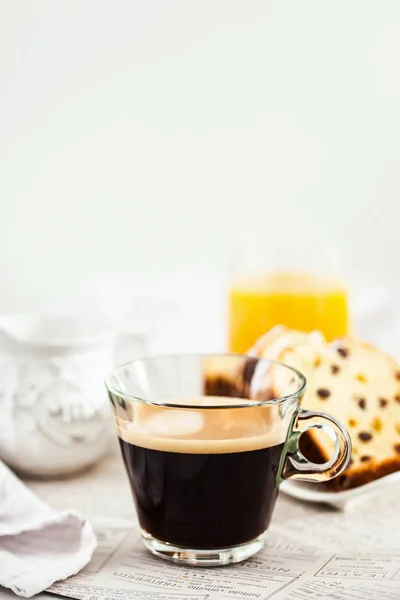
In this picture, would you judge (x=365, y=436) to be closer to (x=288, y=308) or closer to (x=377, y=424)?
(x=377, y=424)

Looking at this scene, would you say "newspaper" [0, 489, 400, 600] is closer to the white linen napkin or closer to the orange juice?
the white linen napkin

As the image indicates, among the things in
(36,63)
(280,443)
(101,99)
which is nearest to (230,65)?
(101,99)

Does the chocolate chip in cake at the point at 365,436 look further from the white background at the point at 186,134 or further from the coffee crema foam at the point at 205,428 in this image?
the white background at the point at 186,134

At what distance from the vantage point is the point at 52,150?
175 centimetres

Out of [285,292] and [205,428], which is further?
[285,292]

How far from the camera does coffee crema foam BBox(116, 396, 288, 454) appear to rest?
86cm

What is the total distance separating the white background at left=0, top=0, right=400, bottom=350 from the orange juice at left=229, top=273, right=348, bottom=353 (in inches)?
7.6

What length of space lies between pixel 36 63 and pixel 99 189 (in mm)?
295

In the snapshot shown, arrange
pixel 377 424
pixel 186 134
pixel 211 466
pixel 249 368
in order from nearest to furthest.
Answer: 1. pixel 211 466
2. pixel 249 368
3. pixel 377 424
4. pixel 186 134

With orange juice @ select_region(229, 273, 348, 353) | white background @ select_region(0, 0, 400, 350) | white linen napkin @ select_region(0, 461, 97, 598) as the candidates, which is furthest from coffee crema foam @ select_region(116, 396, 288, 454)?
white background @ select_region(0, 0, 400, 350)

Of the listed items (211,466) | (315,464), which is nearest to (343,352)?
(315,464)

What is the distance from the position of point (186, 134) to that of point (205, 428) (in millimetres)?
1022

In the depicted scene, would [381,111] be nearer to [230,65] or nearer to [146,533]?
[230,65]

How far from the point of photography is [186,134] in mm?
1761
